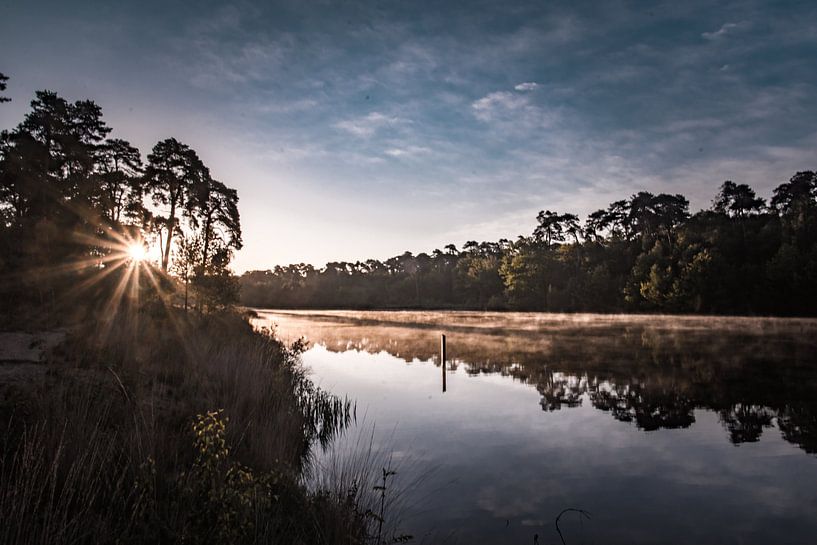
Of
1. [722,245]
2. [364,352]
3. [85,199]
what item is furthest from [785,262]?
[85,199]

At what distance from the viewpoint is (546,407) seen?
55.7 ft

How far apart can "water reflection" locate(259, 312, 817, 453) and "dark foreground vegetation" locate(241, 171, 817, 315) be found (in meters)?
37.9

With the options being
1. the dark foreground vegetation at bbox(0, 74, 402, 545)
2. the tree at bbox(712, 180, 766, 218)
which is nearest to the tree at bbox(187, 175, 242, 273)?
the dark foreground vegetation at bbox(0, 74, 402, 545)

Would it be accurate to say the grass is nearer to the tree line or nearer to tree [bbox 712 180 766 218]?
the tree line

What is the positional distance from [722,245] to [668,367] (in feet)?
239

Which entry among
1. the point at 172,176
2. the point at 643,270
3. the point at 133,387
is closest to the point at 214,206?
the point at 172,176

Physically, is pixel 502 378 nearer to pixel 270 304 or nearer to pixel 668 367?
pixel 668 367

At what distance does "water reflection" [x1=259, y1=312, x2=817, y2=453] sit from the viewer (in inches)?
612

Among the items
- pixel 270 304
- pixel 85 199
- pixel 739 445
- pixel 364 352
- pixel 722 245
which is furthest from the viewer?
pixel 270 304

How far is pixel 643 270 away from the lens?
289 feet

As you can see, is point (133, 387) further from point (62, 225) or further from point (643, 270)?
point (643, 270)

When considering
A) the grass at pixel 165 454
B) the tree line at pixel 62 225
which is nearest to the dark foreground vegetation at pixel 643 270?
the tree line at pixel 62 225

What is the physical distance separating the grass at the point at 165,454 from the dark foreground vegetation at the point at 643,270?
80.2 m

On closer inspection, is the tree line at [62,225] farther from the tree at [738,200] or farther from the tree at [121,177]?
the tree at [738,200]
